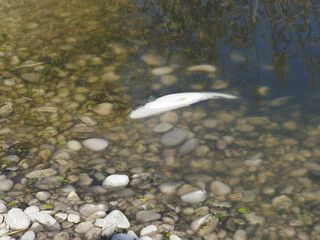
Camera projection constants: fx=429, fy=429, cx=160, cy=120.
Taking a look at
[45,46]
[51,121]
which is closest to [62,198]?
[51,121]

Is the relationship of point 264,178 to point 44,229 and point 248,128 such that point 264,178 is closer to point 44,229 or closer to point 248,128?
point 248,128

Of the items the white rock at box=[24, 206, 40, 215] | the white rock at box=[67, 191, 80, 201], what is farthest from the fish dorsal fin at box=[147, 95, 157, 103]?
the white rock at box=[24, 206, 40, 215]

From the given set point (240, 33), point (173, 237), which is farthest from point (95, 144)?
point (240, 33)

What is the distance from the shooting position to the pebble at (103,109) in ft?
10.7

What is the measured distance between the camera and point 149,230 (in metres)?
2.23

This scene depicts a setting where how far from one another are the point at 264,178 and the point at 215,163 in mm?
329

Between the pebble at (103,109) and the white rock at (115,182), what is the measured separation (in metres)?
Answer: 0.76

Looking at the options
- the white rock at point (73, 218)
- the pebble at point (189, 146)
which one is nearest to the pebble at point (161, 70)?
the pebble at point (189, 146)

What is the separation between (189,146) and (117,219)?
0.84 meters

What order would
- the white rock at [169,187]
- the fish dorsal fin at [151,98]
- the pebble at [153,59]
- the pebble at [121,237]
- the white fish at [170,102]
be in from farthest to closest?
the pebble at [153,59] < the fish dorsal fin at [151,98] < the white fish at [170,102] < the white rock at [169,187] < the pebble at [121,237]

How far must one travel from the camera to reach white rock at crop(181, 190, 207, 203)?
247 cm

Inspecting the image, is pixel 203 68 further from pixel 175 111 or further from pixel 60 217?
pixel 60 217

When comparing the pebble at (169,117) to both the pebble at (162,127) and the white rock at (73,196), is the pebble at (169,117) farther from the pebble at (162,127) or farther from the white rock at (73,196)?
the white rock at (73,196)

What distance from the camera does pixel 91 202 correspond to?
246cm
